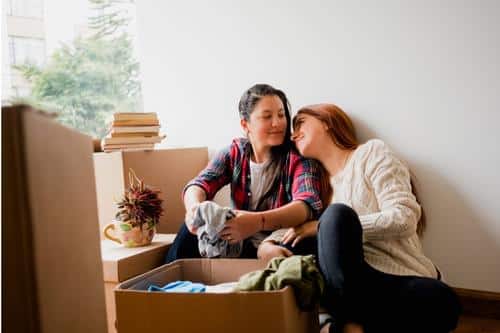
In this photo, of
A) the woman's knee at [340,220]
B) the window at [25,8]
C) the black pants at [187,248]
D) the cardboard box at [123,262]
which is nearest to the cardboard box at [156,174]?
the cardboard box at [123,262]

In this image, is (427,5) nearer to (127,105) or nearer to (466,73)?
(466,73)

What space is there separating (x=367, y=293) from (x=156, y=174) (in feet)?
3.55

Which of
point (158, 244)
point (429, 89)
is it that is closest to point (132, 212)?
point (158, 244)

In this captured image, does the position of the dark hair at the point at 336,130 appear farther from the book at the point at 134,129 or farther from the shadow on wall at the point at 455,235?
the book at the point at 134,129

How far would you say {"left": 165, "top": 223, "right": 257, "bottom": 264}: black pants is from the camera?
5.22ft

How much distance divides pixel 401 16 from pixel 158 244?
108 centimetres

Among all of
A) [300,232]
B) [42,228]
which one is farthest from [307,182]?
[42,228]

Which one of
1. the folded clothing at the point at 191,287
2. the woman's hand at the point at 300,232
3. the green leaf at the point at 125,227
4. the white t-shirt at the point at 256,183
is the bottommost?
the folded clothing at the point at 191,287

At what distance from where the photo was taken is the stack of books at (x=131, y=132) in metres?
2.05

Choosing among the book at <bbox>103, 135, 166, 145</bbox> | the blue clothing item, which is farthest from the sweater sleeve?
the book at <bbox>103, 135, 166, 145</bbox>

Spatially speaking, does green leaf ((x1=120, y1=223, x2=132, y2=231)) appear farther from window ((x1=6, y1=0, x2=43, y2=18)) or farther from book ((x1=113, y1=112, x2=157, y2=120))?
window ((x1=6, y1=0, x2=43, y2=18))

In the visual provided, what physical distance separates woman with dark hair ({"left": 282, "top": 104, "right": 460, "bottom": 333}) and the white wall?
133mm

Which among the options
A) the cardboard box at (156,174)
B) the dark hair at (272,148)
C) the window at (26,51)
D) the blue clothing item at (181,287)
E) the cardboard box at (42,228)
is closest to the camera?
the cardboard box at (42,228)

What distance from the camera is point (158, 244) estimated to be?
1710mm
